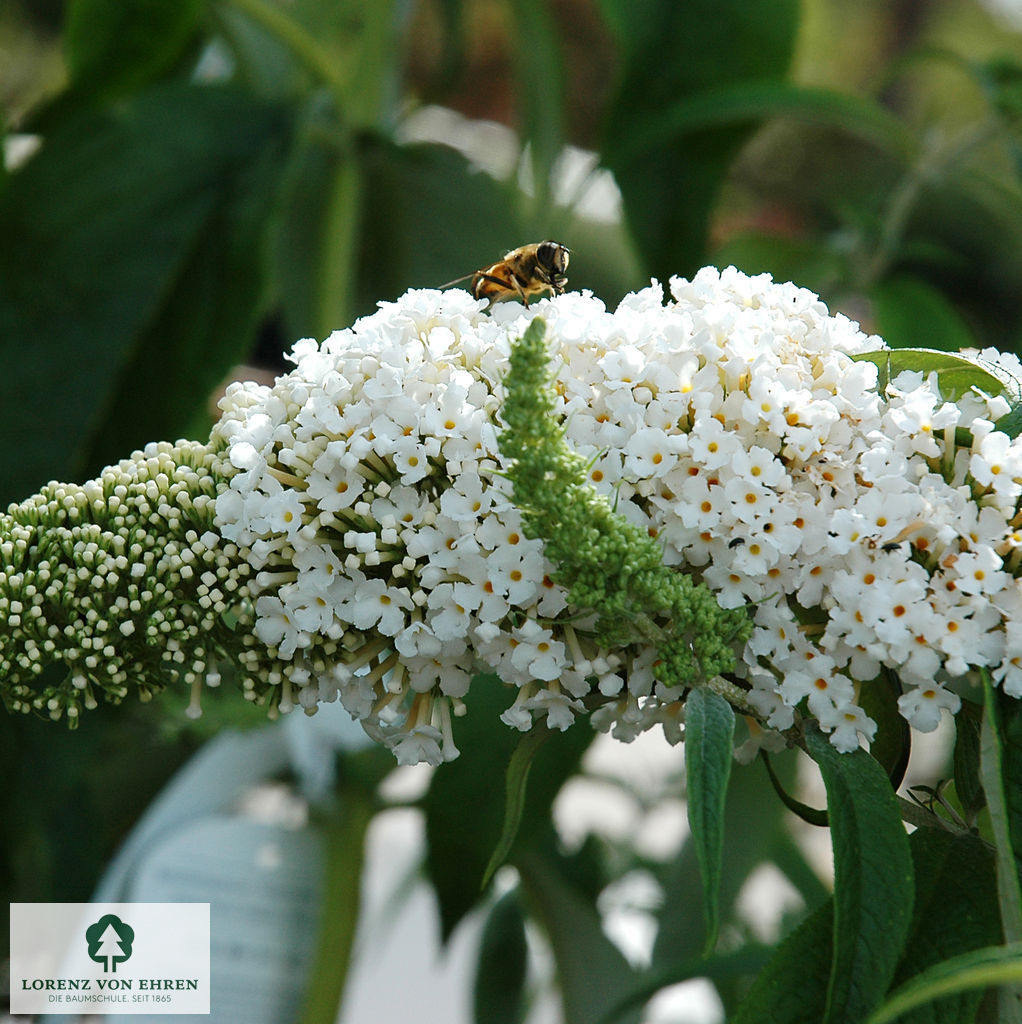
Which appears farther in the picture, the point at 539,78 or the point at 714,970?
the point at 539,78

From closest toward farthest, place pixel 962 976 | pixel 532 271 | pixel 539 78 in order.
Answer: pixel 962 976, pixel 532 271, pixel 539 78

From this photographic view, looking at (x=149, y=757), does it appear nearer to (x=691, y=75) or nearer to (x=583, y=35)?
(x=691, y=75)

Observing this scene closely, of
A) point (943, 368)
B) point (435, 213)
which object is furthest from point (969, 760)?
point (435, 213)

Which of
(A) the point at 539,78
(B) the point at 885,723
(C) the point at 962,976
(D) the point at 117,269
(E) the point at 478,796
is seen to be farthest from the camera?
(A) the point at 539,78

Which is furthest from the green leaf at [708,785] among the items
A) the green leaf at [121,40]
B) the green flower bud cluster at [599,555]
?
the green leaf at [121,40]

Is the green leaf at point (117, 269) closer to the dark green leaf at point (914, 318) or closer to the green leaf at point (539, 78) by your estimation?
the green leaf at point (539, 78)

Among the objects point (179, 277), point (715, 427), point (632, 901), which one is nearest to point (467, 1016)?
point (632, 901)

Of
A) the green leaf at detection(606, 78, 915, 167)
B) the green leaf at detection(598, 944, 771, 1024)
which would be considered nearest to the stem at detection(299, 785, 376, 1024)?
the green leaf at detection(598, 944, 771, 1024)

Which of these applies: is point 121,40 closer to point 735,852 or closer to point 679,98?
point 679,98
